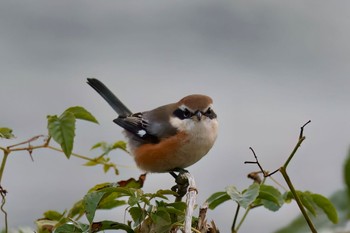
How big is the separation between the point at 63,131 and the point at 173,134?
1.50 metres

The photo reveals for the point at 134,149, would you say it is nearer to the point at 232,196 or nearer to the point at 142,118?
the point at 142,118

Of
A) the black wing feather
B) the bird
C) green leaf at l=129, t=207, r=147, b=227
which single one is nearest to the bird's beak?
the bird

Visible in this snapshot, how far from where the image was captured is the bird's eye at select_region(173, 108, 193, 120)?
2780 mm

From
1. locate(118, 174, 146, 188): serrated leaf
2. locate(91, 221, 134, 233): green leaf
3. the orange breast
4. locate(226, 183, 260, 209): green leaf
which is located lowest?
locate(91, 221, 134, 233): green leaf

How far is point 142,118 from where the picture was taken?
2.96 m

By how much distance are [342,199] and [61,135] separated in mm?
638

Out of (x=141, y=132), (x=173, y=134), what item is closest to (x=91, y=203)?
(x=173, y=134)

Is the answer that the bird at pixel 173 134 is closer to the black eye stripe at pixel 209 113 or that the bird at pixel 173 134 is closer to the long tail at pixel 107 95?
the black eye stripe at pixel 209 113

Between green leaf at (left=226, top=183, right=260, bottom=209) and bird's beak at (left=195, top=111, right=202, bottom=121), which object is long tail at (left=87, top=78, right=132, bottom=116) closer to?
bird's beak at (left=195, top=111, right=202, bottom=121)

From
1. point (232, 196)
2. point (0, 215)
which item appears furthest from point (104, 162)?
point (0, 215)

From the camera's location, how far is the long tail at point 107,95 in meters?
3.15

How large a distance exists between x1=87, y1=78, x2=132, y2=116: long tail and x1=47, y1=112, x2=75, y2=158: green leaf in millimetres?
1800

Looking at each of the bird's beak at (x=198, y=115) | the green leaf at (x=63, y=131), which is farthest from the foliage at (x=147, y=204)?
the bird's beak at (x=198, y=115)

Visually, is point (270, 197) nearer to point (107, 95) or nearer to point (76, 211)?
point (76, 211)
